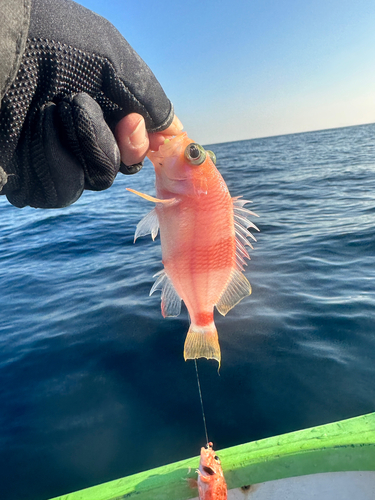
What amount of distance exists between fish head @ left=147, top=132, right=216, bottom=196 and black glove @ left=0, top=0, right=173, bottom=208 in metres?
0.20

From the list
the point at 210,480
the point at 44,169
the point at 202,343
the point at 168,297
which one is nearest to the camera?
the point at 44,169

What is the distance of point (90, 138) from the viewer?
1.77 meters

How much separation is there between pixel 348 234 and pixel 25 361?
797cm

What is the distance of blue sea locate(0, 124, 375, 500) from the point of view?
3.63 metres

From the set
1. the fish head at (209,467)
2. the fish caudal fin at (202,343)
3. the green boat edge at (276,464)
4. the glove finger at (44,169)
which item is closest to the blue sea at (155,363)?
the green boat edge at (276,464)

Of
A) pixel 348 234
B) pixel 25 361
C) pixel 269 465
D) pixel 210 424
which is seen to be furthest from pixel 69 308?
pixel 348 234

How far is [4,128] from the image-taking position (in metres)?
1.59

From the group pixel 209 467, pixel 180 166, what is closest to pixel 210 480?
pixel 209 467

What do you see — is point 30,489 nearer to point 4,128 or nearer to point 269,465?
point 269,465

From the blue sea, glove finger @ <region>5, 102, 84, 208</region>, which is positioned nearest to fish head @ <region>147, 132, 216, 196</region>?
glove finger @ <region>5, 102, 84, 208</region>

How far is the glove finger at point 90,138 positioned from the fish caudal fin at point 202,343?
1179mm

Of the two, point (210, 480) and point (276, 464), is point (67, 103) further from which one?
point (276, 464)

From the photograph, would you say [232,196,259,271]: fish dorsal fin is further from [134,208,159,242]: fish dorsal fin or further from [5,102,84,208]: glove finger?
[5,102,84,208]: glove finger

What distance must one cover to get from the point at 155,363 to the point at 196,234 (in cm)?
320
